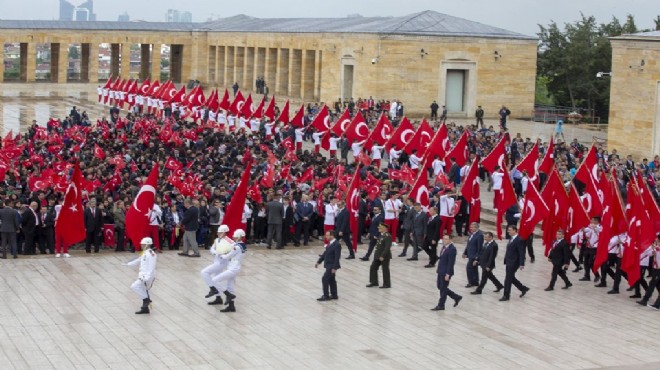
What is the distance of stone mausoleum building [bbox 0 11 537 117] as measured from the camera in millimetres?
52531

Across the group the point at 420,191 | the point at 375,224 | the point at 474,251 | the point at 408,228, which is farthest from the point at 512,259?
the point at 420,191

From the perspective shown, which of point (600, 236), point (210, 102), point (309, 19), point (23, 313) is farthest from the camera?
point (309, 19)

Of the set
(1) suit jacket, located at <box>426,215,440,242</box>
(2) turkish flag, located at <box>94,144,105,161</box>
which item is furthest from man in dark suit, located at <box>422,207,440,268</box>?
(2) turkish flag, located at <box>94,144,105,161</box>

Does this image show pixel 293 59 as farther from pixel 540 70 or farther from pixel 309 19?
pixel 540 70

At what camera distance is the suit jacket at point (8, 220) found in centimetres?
2175

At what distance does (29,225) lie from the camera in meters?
22.4

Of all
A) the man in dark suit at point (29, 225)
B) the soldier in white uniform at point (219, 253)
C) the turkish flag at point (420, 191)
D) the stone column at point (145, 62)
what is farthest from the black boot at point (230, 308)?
the stone column at point (145, 62)

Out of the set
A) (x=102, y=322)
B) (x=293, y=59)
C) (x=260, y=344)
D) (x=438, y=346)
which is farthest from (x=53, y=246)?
(x=293, y=59)

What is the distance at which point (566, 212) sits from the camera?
818 inches

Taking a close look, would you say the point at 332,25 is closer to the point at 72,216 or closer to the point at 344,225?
the point at 344,225

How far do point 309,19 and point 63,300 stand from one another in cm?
5287

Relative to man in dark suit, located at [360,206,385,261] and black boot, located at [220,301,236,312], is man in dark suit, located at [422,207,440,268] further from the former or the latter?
black boot, located at [220,301,236,312]

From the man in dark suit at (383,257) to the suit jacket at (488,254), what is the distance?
1542 millimetres

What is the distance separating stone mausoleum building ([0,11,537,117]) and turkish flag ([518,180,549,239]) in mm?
31860
